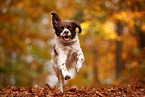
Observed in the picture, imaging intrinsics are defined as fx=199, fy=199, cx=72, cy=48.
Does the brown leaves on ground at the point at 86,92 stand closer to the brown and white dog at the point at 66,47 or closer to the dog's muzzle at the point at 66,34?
the brown and white dog at the point at 66,47

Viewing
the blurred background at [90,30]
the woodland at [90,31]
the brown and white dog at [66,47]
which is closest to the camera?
the brown and white dog at [66,47]

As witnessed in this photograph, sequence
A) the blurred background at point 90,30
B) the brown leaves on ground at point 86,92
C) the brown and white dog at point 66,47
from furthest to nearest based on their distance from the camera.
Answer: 1. the blurred background at point 90,30
2. the brown and white dog at point 66,47
3. the brown leaves on ground at point 86,92

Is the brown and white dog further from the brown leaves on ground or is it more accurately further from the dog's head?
the brown leaves on ground

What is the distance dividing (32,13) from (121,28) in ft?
22.8

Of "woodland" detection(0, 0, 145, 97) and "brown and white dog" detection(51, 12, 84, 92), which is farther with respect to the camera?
"woodland" detection(0, 0, 145, 97)

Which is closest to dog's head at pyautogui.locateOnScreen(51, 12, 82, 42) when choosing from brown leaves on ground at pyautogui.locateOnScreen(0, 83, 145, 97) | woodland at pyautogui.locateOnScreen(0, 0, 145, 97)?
brown leaves on ground at pyautogui.locateOnScreen(0, 83, 145, 97)

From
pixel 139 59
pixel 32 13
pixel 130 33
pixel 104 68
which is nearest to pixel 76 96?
pixel 139 59

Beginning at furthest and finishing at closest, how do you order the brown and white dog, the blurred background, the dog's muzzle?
1. the blurred background
2. the brown and white dog
3. the dog's muzzle

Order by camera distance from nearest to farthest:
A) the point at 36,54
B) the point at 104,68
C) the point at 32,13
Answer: the point at 32,13
the point at 36,54
the point at 104,68

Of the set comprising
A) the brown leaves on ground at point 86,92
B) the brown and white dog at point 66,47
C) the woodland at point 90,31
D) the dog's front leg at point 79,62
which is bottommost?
the brown leaves on ground at point 86,92

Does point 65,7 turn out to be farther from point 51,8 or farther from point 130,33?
point 130,33

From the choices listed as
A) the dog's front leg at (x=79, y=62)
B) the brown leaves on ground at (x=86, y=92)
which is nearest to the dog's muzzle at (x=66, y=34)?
the dog's front leg at (x=79, y=62)

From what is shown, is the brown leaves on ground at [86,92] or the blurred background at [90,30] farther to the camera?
the blurred background at [90,30]

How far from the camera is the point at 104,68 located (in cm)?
2647
